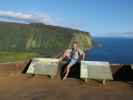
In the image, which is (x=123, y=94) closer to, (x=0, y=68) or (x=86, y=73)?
(x=86, y=73)

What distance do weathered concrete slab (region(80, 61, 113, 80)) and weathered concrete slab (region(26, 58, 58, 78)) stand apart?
113 centimetres

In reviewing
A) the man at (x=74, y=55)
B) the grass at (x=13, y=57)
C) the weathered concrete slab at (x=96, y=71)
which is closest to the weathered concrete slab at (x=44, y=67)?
the man at (x=74, y=55)

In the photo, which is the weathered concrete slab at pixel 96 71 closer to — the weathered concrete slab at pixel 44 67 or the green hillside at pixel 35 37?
the weathered concrete slab at pixel 44 67

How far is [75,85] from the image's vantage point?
8.83 meters

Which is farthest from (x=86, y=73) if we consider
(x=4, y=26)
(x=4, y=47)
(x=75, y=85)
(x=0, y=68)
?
(x=4, y=26)

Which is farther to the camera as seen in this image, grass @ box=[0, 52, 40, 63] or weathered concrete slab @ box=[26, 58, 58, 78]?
grass @ box=[0, 52, 40, 63]

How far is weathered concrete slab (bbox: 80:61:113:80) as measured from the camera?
8961mm

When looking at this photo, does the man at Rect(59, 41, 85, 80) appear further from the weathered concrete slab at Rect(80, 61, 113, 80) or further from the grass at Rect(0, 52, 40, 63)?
the grass at Rect(0, 52, 40, 63)

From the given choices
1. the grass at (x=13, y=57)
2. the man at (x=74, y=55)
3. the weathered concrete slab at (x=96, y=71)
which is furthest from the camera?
the grass at (x=13, y=57)

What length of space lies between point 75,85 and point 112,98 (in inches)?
69.9

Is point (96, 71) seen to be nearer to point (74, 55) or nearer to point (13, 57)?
point (74, 55)

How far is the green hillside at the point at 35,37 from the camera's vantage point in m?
142

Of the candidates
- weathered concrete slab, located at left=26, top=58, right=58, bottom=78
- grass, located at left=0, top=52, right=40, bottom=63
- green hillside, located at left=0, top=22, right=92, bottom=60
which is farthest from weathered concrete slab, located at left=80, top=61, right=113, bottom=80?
green hillside, located at left=0, top=22, right=92, bottom=60

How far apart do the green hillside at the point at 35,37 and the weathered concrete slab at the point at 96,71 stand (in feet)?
401
